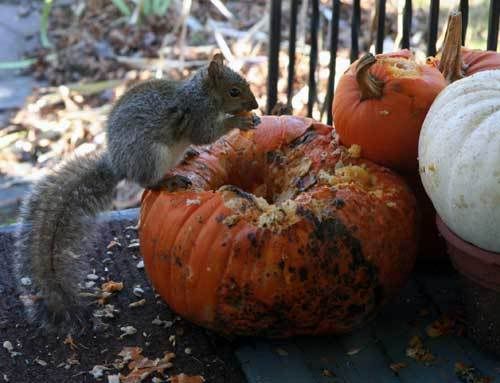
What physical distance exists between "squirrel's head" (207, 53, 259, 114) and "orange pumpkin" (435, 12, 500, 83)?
585mm

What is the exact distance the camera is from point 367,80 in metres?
2.24

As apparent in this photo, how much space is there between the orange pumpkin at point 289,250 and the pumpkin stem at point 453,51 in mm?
371

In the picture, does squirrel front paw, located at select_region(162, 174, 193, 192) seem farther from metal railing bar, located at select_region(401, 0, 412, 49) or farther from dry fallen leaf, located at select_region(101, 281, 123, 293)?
metal railing bar, located at select_region(401, 0, 412, 49)

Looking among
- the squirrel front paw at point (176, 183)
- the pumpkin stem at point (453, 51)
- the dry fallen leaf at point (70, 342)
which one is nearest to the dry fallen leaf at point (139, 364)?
the dry fallen leaf at point (70, 342)

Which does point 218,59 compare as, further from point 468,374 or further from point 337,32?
point 468,374

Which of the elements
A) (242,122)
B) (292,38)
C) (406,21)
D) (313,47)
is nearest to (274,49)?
(292,38)

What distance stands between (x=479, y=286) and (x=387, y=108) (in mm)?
549

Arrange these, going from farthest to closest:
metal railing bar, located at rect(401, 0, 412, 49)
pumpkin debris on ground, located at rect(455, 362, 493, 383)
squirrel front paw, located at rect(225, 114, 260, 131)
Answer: metal railing bar, located at rect(401, 0, 412, 49), squirrel front paw, located at rect(225, 114, 260, 131), pumpkin debris on ground, located at rect(455, 362, 493, 383)

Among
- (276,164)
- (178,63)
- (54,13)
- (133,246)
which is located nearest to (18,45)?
(54,13)

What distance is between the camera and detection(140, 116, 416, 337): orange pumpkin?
2045 millimetres

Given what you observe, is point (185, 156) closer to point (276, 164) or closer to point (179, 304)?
point (276, 164)

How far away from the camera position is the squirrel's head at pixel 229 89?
2533mm

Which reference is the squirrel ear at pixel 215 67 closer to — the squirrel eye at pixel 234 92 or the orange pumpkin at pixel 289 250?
the squirrel eye at pixel 234 92

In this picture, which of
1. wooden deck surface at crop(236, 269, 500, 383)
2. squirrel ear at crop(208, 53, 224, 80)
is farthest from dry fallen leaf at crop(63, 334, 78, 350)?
squirrel ear at crop(208, 53, 224, 80)
